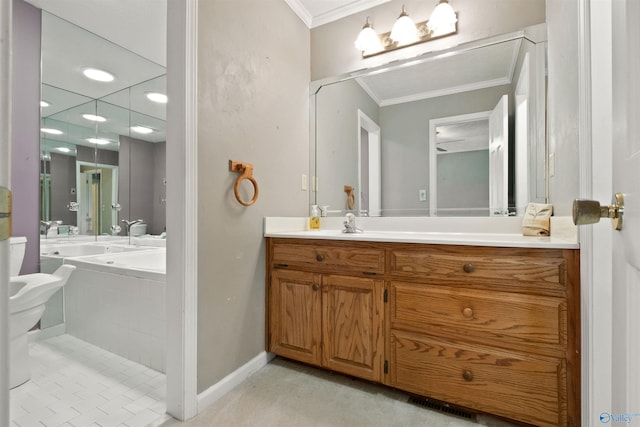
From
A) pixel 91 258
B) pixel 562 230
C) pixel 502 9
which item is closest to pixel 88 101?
pixel 91 258

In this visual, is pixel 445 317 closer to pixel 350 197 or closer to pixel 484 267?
pixel 484 267

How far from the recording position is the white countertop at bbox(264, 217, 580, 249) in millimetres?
1151

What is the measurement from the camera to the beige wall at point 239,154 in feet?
4.49

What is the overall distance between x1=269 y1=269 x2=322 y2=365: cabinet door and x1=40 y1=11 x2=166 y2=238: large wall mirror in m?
2.05

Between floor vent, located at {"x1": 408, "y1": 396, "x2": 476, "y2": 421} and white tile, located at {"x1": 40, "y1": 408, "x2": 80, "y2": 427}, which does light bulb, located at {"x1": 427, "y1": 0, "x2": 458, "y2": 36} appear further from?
white tile, located at {"x1": 40, "y1": 408, "x2": 80, "y2": 427}

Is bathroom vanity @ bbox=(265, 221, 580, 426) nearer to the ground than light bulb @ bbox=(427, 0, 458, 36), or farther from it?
nearer to the ground

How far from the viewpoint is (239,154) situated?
156 cm

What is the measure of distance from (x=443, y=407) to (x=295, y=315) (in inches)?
33.2

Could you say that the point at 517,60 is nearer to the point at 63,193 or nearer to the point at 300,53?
the point at 300,53

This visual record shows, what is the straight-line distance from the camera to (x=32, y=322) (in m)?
1.59

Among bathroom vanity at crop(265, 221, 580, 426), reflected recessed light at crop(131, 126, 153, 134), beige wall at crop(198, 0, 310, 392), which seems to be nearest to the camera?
bathroom vanity at crop(265, 221, 580, 426)

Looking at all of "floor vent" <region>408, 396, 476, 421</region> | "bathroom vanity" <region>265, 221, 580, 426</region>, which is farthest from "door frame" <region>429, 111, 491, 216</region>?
"floor vent" <region>408, 396, 476, 421</region>

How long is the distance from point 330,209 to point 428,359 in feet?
3.89

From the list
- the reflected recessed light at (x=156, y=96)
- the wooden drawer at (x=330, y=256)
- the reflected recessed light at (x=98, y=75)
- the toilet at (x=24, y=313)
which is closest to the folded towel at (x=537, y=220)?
the wooden drawer at (x=330, y=256)
